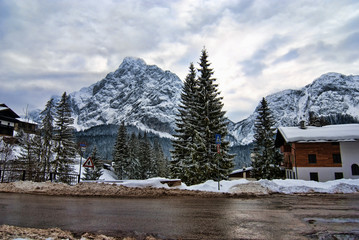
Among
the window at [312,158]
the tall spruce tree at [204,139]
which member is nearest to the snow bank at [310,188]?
the tall spruce tree at [204,139]

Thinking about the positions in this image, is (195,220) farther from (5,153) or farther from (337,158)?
(5,153)

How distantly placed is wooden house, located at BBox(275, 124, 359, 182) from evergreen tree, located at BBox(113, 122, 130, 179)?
3340cm

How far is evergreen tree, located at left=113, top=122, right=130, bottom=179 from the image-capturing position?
50344 millimetres

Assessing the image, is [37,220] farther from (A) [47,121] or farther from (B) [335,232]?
(A) [47,121]

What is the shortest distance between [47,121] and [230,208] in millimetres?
30325

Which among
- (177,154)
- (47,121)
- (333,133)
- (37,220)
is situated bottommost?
(37,220)

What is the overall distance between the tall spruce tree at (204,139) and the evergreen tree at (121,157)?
25679 millimetres

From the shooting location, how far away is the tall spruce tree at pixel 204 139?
75.4 ft

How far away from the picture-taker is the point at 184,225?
6648 mm

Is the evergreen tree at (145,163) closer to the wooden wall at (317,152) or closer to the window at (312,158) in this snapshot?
the wooden wall at (317,152)

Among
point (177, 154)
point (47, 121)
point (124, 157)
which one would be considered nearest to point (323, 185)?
point (177, 154)

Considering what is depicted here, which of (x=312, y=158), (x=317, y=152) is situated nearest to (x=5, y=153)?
(x=312, y=158)

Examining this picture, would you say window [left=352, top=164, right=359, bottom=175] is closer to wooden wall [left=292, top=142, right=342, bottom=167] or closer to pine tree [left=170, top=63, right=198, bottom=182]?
wooden wall [left=292, top=142, right=342, bottom=167]

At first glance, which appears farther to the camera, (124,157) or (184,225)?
(124,157)
